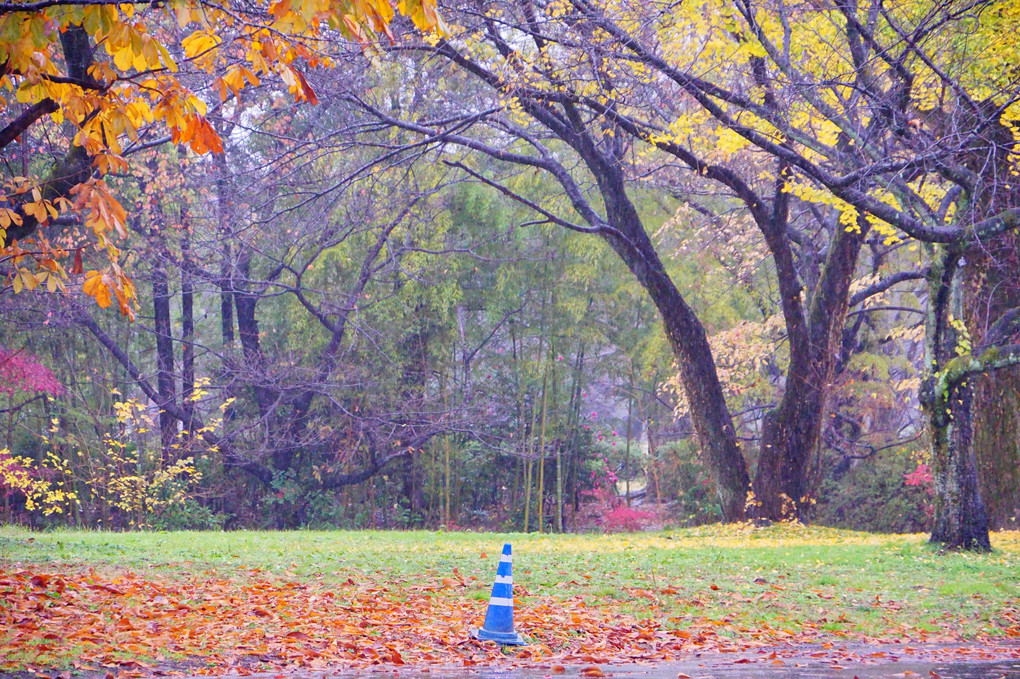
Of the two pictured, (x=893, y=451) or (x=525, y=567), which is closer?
(x=525, y=567)

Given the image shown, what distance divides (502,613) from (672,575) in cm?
370

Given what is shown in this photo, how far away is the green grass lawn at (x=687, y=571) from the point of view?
7.38 metres

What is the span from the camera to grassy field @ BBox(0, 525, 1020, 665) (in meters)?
7.23

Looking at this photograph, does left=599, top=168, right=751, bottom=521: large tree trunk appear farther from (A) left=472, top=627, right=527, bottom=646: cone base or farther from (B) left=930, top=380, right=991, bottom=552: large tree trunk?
(A) left=472, top=627, right=527, bottom=646: cone base

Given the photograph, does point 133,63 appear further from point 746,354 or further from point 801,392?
point 746,354

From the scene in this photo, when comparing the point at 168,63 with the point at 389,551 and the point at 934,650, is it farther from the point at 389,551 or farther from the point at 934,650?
the point at 389,551

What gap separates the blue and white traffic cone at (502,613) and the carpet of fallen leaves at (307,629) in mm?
72

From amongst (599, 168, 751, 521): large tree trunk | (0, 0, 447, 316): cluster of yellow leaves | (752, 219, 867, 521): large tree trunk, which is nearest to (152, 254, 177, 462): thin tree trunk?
(599, 168, 751, 521): large tree trunk

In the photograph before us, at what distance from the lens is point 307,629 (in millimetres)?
6023

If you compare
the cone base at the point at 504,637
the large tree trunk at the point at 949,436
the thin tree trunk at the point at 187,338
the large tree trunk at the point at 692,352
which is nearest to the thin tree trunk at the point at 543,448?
the large tree trunk at the point at 692,352

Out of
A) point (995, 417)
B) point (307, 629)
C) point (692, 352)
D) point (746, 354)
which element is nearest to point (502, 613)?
point (307, 629)

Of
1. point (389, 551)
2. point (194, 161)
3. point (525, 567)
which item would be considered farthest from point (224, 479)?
point (525, 567)

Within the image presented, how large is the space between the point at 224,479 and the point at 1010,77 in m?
19.4

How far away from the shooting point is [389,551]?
37.1ft
